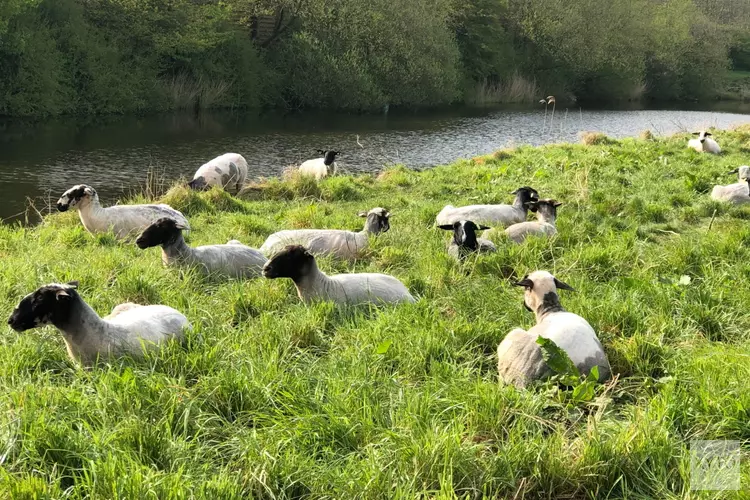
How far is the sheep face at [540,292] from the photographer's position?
4.81 metres

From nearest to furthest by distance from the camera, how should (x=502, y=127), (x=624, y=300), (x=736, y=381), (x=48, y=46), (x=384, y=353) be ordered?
(x=736, y=381)
(x=384, y=353)
(x=624, y=300)
(x=48, y=46)
(x=502, y=127)

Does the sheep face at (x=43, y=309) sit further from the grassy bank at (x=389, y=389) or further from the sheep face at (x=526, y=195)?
the sheep face at (x=526, y=195)

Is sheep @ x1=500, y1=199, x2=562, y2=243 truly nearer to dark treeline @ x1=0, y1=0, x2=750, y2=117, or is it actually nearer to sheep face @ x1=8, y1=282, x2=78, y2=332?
sheep face @ x1=8, y1=282, x2=78, y2=332

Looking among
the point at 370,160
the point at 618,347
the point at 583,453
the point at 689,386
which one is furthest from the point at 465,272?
the point at 370,160

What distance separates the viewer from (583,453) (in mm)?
2945

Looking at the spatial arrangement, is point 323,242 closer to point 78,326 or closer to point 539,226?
point 539,226

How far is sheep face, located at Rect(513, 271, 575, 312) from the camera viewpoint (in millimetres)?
4812

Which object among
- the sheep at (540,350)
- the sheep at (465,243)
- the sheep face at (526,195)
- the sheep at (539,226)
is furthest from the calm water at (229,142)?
the sheep at (540,350)

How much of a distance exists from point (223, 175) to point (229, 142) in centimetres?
1084

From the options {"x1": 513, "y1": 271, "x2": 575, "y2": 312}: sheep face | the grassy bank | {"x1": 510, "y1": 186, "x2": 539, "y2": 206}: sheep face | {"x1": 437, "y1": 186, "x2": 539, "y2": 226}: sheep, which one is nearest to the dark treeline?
{"x1": 437, "y1": 186, "x2": 539, "y2": 226}: sheep

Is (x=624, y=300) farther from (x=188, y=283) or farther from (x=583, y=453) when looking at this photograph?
(x=188, y=283)

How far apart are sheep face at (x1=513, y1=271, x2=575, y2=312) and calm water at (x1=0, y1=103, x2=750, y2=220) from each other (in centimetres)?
1153

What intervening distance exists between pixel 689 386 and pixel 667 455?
37.1 inches

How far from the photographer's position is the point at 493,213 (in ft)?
29.9
